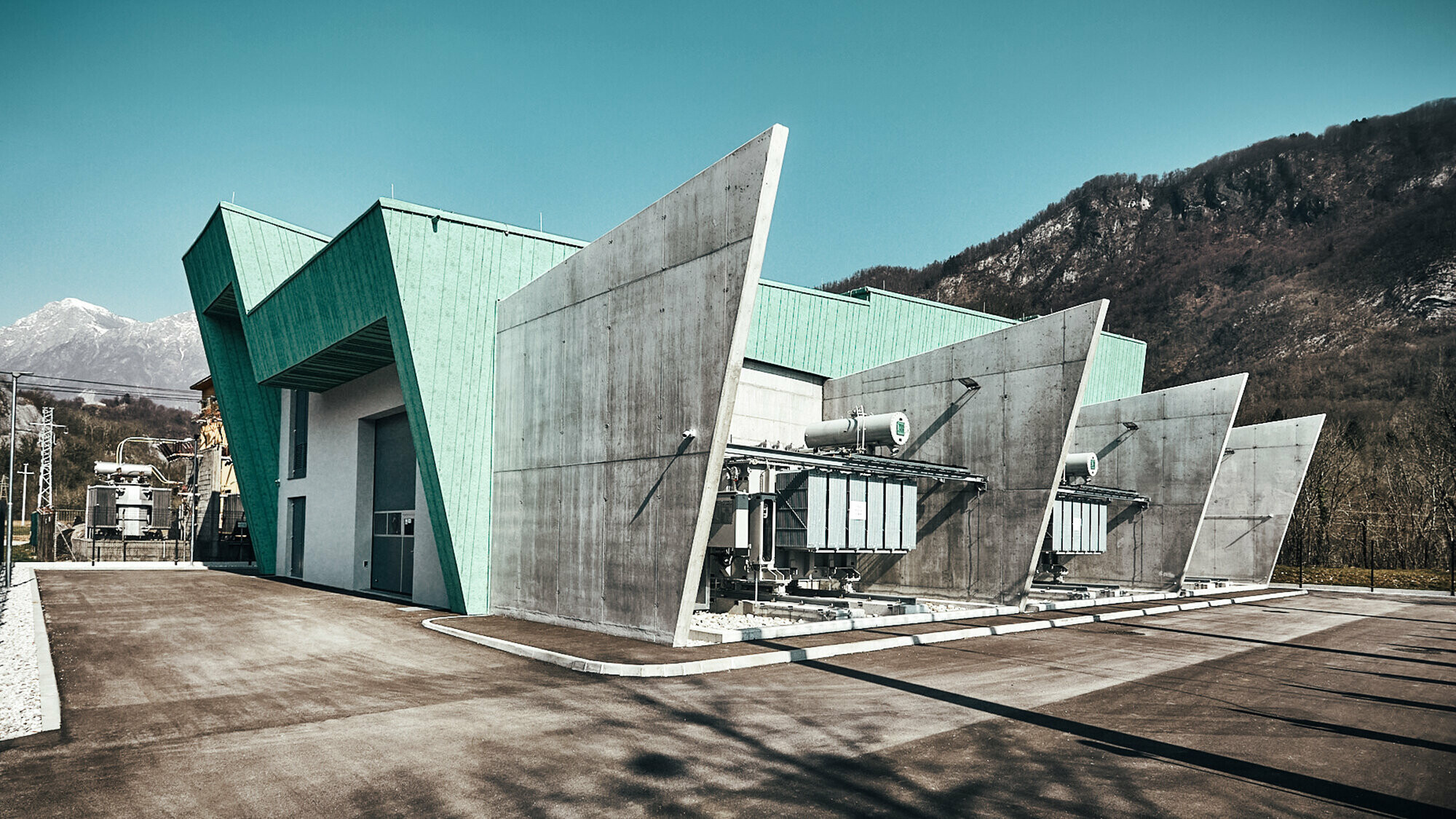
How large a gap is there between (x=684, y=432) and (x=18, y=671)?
1072 centimetres

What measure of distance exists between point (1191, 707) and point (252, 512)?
39.3m

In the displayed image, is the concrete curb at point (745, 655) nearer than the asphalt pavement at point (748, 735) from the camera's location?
No

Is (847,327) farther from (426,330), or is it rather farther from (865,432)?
(426,330)

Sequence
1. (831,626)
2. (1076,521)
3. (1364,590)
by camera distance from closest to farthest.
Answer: (831,626)
(1076,521)
(1364,590)

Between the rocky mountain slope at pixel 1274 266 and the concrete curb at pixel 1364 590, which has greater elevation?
the rocky mountain slope at pixel 1274 266

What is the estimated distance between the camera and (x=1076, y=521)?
1079 inches

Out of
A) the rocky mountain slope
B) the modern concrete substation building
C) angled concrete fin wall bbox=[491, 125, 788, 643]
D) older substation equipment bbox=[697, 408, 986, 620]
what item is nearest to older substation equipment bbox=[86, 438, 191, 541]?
the modern concrete substation building

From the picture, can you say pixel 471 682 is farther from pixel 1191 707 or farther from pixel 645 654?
pixel 1191 707

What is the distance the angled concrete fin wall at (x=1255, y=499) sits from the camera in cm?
3506

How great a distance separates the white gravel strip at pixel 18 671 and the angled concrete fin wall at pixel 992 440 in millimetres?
20170

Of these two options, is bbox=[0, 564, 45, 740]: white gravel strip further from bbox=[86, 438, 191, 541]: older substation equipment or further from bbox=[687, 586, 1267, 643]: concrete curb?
bbox=[86, 438, 191, 541]: older substation equipment

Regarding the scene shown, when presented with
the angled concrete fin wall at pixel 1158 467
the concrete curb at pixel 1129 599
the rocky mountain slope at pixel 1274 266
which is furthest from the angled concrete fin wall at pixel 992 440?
the rocky mountain slope at pixel 1274 266

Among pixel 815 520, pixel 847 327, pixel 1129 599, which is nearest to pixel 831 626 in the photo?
pixel 815 520

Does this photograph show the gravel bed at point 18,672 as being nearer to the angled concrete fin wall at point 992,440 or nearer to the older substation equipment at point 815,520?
the older substation equipment at point 815,520
